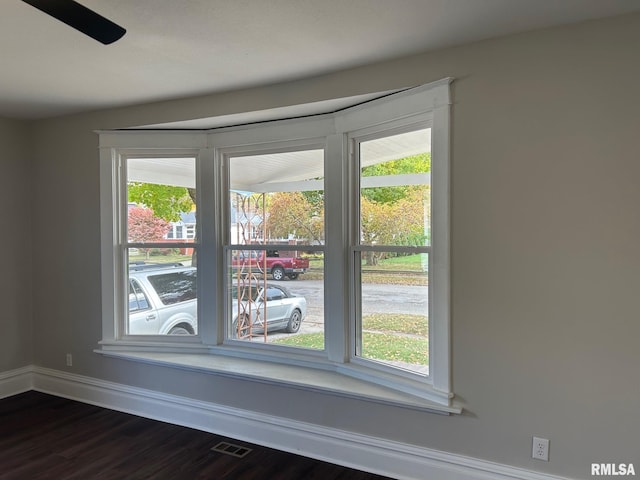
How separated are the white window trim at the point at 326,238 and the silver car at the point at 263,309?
12 centimetres

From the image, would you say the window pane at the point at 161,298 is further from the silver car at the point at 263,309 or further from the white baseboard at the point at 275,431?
the white baseboard at the point at 275,431

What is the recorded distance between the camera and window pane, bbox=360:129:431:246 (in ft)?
8.34

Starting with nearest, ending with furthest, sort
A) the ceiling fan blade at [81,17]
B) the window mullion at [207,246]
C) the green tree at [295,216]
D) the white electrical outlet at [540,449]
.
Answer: the ceiling fan blade at [81,17]
the white electrical outlet at [540,449]
the green tree at [295,216]
the window mullion at [207,246]

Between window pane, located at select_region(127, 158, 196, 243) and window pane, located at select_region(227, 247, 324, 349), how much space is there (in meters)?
0.56

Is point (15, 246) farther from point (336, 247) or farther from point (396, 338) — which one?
point (396, 338)

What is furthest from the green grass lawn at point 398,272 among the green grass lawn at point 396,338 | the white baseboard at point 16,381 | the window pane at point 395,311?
the white baseboard at point 16,381

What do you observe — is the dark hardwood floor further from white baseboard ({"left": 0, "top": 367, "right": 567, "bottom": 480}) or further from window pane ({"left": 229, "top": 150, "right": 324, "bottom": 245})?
window pane ({"left": 229, "top": 150, "right": 324, "bottom": 245})

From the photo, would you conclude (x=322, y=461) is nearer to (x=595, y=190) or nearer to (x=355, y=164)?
(x=355, y=164)

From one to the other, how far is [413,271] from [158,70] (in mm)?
2023

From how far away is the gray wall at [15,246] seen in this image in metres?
3.78

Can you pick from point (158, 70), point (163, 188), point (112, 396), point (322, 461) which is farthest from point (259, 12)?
point (112, 396)

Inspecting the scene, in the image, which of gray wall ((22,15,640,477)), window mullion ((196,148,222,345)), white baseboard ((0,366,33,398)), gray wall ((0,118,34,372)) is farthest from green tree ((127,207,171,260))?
gray wall ((22,15,640,477))

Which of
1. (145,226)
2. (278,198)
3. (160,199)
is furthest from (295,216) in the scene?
(145,226)

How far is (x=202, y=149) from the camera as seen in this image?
11.2 feet
